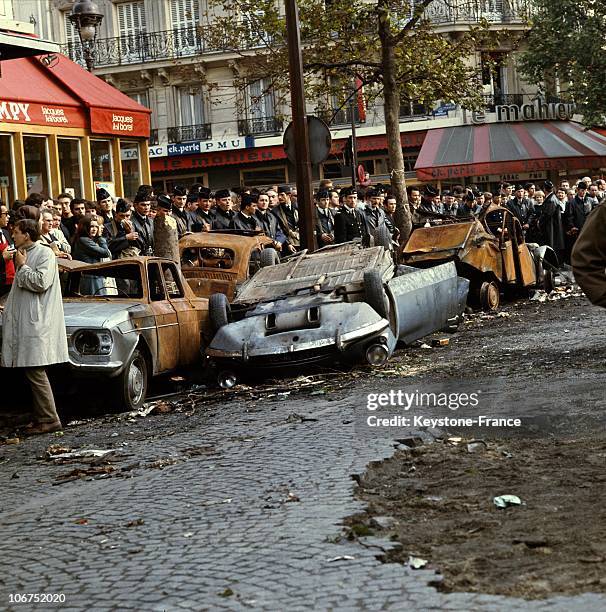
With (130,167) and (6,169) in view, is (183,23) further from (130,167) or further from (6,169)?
(6,169)

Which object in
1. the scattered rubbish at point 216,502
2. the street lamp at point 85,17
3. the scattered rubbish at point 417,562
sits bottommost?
the scattered rubbish at point 216,502

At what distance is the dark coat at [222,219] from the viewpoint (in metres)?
17.9

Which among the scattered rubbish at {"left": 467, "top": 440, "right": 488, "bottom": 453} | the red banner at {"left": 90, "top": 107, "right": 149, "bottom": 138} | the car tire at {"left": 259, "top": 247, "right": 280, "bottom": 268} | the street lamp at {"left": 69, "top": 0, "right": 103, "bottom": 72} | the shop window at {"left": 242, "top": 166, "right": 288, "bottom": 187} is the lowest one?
the scattered rubbish at {"left": 467, "top": 440, "right": 488, "bottom": 453}

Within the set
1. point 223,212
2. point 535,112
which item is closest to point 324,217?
point 223,212

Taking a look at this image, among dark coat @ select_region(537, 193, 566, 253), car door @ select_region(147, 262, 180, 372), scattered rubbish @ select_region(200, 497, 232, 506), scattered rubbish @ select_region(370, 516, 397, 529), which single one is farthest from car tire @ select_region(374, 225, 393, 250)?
dark coat @ select_region(537, 193, 566, 253)

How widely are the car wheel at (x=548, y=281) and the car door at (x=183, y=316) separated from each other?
394 inches

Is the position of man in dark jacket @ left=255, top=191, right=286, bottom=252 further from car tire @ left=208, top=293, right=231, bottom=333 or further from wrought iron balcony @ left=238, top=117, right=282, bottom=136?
wrought iron balcony @ left=238, top=117, right=282, bottom=136

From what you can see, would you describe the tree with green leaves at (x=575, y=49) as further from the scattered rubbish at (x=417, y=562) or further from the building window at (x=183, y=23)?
the scattered rubbish at (x=417, y=562)

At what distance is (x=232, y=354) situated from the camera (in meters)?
12.0

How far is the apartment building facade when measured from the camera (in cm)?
4762

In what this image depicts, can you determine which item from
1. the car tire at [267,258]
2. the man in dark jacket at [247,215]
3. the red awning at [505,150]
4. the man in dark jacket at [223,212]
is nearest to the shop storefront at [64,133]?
the man in dark jacket at [223,212]

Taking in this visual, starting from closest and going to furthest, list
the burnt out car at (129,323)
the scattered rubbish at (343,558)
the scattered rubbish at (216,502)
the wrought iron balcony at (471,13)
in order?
1. the scattered rubbish at (343,558)
2. the scattered rubbish at (216,502)
3. the burnt out car at (129,323)
4. the wrought iron balcony at (471,13)

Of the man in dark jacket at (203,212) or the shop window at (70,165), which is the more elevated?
the shop window at (70,165)

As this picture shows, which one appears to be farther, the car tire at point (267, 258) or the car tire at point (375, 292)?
the car tire at point (267, 258)
